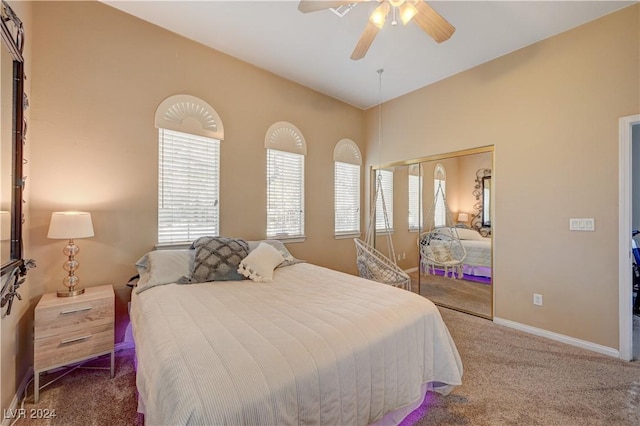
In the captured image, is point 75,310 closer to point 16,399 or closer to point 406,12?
point 16,399

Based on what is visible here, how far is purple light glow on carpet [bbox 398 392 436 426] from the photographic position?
163 cm

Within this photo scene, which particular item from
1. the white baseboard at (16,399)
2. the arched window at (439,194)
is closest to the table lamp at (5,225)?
the white baseboard at (16,399)

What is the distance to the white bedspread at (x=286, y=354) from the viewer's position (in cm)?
95

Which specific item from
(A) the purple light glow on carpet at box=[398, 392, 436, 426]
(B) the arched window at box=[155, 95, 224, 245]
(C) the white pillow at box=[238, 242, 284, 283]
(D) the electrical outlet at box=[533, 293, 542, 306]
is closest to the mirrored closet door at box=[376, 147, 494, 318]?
(D) the electrical outlet at box=[533, 293, 542, 306]

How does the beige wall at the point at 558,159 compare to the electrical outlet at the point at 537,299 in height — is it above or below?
above

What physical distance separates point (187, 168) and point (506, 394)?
3.50 m

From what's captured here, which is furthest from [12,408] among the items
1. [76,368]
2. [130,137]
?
[130,137]

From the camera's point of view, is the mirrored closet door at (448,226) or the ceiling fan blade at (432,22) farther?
the mirrored closet door at (448,226)

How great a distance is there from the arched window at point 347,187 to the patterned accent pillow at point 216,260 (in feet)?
6.94

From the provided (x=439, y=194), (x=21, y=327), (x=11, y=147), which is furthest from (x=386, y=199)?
(x=21, y=327)

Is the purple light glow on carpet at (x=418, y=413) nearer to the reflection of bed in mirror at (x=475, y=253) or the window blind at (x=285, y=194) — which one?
the reflection of bed in mirror at (x=475, y=253)

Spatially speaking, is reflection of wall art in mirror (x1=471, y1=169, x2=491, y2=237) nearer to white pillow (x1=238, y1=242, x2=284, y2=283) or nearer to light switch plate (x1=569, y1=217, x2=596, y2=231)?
light switch plate (x1=569, y1=217, x2=596, y2=231)

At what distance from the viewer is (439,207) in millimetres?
3891

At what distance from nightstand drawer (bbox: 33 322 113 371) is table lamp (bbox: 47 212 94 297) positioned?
1.10 ft
